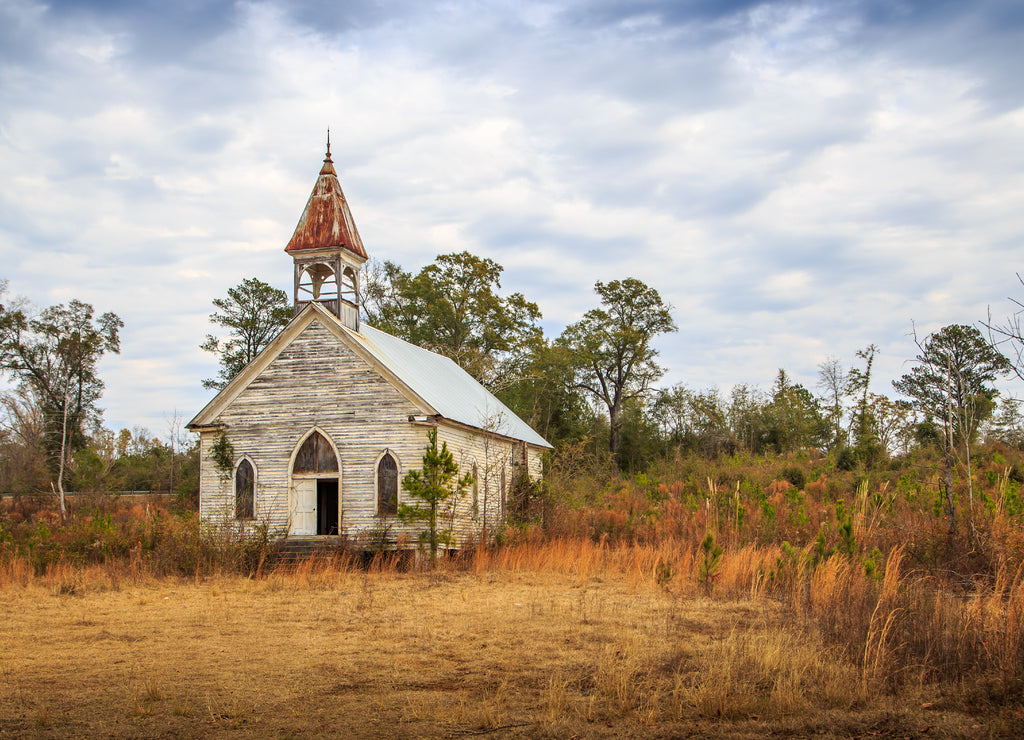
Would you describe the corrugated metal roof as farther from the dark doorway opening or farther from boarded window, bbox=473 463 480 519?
the dark doorway opening

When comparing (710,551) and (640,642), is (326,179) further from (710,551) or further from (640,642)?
(640,642)

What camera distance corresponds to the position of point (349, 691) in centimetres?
870

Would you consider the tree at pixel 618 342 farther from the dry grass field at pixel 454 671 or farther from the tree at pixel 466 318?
the dry grass field at pixel 454 671

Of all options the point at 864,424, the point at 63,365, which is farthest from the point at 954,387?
the point at 63,365

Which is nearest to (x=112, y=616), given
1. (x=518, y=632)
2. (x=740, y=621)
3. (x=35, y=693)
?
(x=35, y=693)

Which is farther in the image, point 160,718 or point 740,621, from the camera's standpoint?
point 740,621

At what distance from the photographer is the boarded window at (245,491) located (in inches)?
882

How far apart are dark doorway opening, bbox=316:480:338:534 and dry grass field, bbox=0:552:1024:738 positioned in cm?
1031

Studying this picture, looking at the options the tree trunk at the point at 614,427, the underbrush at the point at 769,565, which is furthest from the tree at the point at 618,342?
the underbrush at the point at 769,565

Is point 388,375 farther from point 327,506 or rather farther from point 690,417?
point 690,417

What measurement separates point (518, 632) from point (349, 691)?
3.30 m

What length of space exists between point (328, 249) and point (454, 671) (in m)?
16.7

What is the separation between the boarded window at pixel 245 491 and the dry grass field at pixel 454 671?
22.0 feet

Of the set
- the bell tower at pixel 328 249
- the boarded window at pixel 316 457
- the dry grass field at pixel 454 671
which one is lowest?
the dry grass field at pixel 454 671
